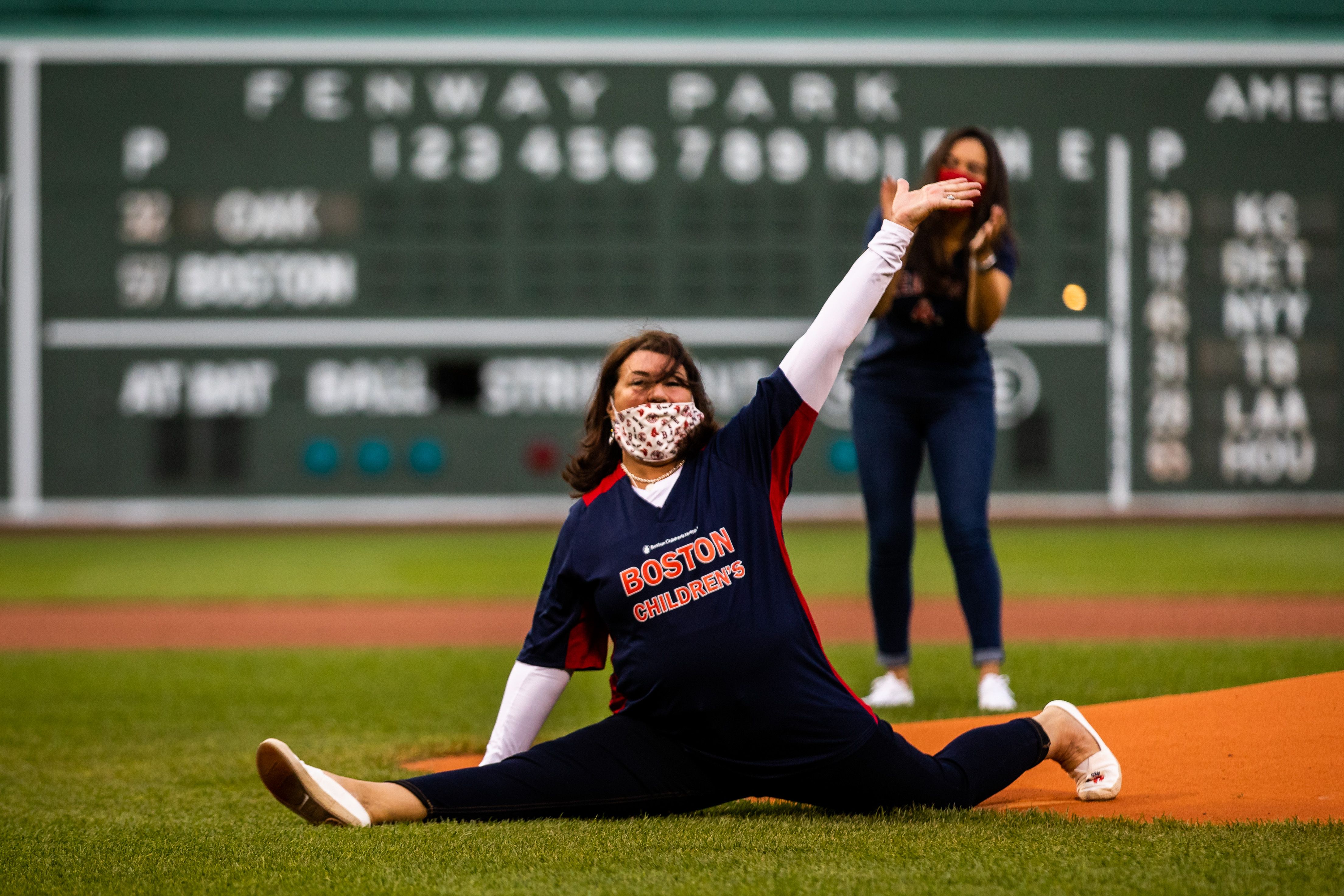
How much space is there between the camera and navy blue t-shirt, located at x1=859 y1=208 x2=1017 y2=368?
4344 mm

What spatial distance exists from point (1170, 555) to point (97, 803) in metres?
10.1

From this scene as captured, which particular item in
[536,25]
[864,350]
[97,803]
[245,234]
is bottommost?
[97,803]

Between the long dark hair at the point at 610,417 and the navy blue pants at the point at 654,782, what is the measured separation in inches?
22.2

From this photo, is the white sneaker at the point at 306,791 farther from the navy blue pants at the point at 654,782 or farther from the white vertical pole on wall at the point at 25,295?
the white vertical pole on wall at the point at 25,295

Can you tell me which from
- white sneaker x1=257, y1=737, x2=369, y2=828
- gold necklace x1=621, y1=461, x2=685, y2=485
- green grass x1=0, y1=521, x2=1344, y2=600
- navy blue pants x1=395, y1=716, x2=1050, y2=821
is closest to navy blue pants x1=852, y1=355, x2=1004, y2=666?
navy blue pants x1=395, y1=716, x2=1050, y2=821

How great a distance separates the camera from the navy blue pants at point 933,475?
4.35 m

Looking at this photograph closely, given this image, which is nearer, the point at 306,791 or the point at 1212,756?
the point at 306,791

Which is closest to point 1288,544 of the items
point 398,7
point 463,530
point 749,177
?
point 749,177

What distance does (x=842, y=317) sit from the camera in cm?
295

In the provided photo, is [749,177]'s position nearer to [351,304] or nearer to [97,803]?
[351,304]

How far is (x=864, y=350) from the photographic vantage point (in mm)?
4652

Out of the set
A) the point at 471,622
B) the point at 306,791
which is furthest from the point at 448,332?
the point at 306,791

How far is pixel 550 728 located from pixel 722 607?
6.03 ft

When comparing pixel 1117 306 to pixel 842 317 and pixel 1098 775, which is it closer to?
pixel 1098 775
